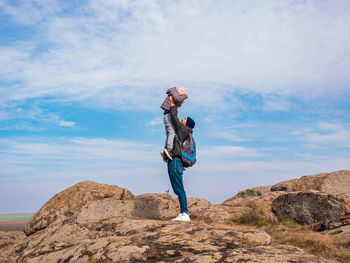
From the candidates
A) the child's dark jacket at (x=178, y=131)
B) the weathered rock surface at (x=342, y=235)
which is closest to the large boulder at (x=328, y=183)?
the weathered rock surface at (x=342, y=235)

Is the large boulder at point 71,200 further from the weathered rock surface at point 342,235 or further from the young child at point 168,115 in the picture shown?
the weathered rock surface at point 342,235

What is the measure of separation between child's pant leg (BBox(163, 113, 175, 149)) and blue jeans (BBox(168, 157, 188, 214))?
49 cm

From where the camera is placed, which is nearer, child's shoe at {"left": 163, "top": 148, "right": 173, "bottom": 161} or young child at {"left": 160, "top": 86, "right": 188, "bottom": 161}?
child's shoe at {"left": 163, "top": 148, "right": 173, "bottom": 161}

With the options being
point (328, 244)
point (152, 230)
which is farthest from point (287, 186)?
point (152, 230)

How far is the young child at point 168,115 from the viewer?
9836 millimetres

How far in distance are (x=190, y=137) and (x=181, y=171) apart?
1.16 m

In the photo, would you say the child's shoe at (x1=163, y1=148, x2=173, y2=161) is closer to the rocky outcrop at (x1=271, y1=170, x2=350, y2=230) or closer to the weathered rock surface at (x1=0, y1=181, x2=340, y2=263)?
the weathered rock surface at (x1=0, y1=181, x2=340, y2=263)

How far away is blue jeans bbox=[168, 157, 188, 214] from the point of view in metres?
9.74

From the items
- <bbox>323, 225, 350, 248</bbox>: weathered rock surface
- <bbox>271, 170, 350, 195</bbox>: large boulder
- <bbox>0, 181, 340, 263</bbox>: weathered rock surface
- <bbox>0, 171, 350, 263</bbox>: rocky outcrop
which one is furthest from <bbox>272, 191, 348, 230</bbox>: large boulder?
<bbox>0, 181, 340, 263</bbox>: weathered rock surface

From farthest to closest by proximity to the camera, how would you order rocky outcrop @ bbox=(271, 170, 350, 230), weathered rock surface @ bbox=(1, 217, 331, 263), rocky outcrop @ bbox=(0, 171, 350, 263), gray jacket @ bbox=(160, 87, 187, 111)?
rocky outcrop @ bbox=(271, 170, 350, 230), gray jacket @ bbox=(160, 87, 187, 111), rocky outcrop @ bbox=(0, 171, 350, 263), weathered rock surface @ bbox=(1, 217, 331, 263)

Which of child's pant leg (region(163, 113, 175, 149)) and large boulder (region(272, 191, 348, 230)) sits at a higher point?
child's pant leg (region(163, 113, 175, 149))

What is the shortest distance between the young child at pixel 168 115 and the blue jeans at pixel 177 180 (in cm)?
28

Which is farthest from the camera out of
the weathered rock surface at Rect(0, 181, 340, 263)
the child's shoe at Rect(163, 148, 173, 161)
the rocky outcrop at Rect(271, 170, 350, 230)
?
the rocky outcrop at Rect(271, 170, 350, 230)

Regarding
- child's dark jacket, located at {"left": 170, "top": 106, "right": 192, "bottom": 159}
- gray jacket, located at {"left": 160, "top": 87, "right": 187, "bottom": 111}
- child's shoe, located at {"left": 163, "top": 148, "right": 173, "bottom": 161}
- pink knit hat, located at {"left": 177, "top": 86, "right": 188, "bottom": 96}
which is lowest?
child's shoe, located at {"left": 163, "top": 148, "right": 173, "bottom": 161}
